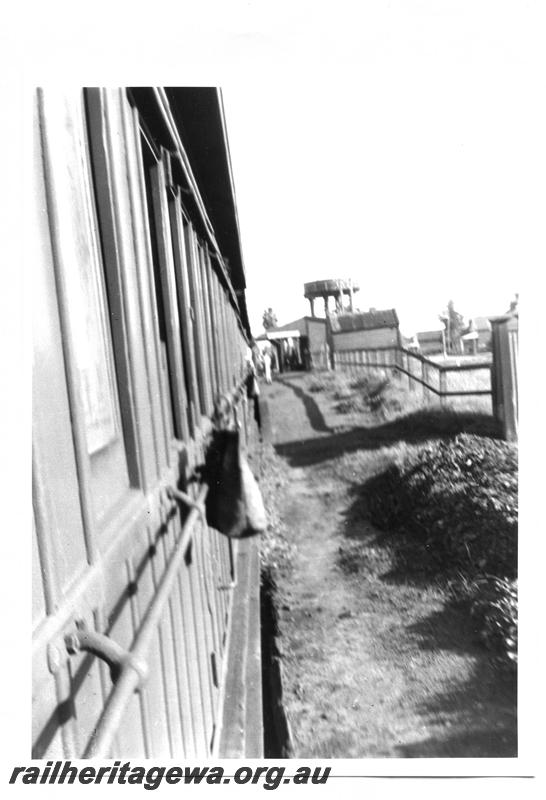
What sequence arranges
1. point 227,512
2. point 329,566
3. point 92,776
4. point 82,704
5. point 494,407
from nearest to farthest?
1. point 82,704
2. point 92,776
3. point 227,512
4. point 494,407
5. point 329,566

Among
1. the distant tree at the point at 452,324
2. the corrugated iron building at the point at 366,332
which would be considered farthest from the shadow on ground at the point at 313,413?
the distant tree at the point at 452,324

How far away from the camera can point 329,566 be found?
195 inches

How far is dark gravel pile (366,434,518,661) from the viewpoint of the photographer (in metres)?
3.87

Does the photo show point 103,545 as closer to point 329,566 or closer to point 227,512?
point 227,512

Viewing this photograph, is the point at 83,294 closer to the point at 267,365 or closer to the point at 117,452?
the point at 117,452

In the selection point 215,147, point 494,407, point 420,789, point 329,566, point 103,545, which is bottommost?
point 329,566

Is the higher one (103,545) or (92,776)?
(103,545)

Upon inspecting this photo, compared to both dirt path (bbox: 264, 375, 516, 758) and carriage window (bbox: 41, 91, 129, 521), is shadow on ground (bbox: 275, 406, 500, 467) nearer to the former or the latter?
dirt path (bbox: 264, 375, 516, 758)

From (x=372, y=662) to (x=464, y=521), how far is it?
1.34 meters

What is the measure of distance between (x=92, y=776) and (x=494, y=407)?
3.78 m

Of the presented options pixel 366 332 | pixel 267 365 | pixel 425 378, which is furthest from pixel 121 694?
pixel 267 365

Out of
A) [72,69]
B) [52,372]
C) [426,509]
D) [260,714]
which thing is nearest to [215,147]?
[72,69]

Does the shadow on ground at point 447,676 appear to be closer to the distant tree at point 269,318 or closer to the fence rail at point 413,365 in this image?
the fence rail at point 413,365

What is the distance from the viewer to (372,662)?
362cm
